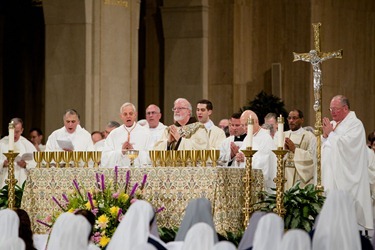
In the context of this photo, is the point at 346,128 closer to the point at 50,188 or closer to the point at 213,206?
the point at 213,206

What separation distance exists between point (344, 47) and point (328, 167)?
10041mm

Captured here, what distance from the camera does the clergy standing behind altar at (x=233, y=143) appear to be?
13296 mm

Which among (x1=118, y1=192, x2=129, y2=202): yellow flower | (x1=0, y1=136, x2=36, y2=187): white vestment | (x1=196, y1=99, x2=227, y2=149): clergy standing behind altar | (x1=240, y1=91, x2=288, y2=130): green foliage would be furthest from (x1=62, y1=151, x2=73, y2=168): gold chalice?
(x1=240, y1=91, x2=288, y2=130): green foliage

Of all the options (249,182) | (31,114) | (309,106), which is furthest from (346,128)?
(31,114)

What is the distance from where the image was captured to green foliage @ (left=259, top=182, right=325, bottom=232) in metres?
12.4

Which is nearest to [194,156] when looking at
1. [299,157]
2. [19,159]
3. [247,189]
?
[247,189]

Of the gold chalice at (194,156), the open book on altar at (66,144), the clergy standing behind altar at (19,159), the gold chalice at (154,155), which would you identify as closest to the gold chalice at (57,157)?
the open book on altar at (66,144)

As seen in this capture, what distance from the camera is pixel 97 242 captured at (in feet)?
37.4

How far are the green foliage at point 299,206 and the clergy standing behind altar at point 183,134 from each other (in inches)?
40.0

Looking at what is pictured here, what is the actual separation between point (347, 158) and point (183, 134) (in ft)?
8.31

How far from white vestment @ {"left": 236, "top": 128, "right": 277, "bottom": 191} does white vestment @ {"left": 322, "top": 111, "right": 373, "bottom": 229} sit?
912mm

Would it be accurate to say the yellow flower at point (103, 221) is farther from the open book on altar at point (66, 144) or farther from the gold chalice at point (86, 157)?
the open book on altar at point (66, 144)

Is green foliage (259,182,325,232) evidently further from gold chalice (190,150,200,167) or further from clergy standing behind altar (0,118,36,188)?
clergy standing behind altar (0,118,36,188)

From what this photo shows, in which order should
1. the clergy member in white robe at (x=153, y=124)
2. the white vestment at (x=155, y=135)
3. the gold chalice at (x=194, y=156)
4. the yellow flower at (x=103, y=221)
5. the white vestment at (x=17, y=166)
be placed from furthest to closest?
the white vestment at (x=17, y=166) < the clergy member in white robe at (x=153, y=124) < the white vestment at (x=155, y=135) < the gold chalice at (x=194, y=156) < the yellow flower at (x=103, y=221)
